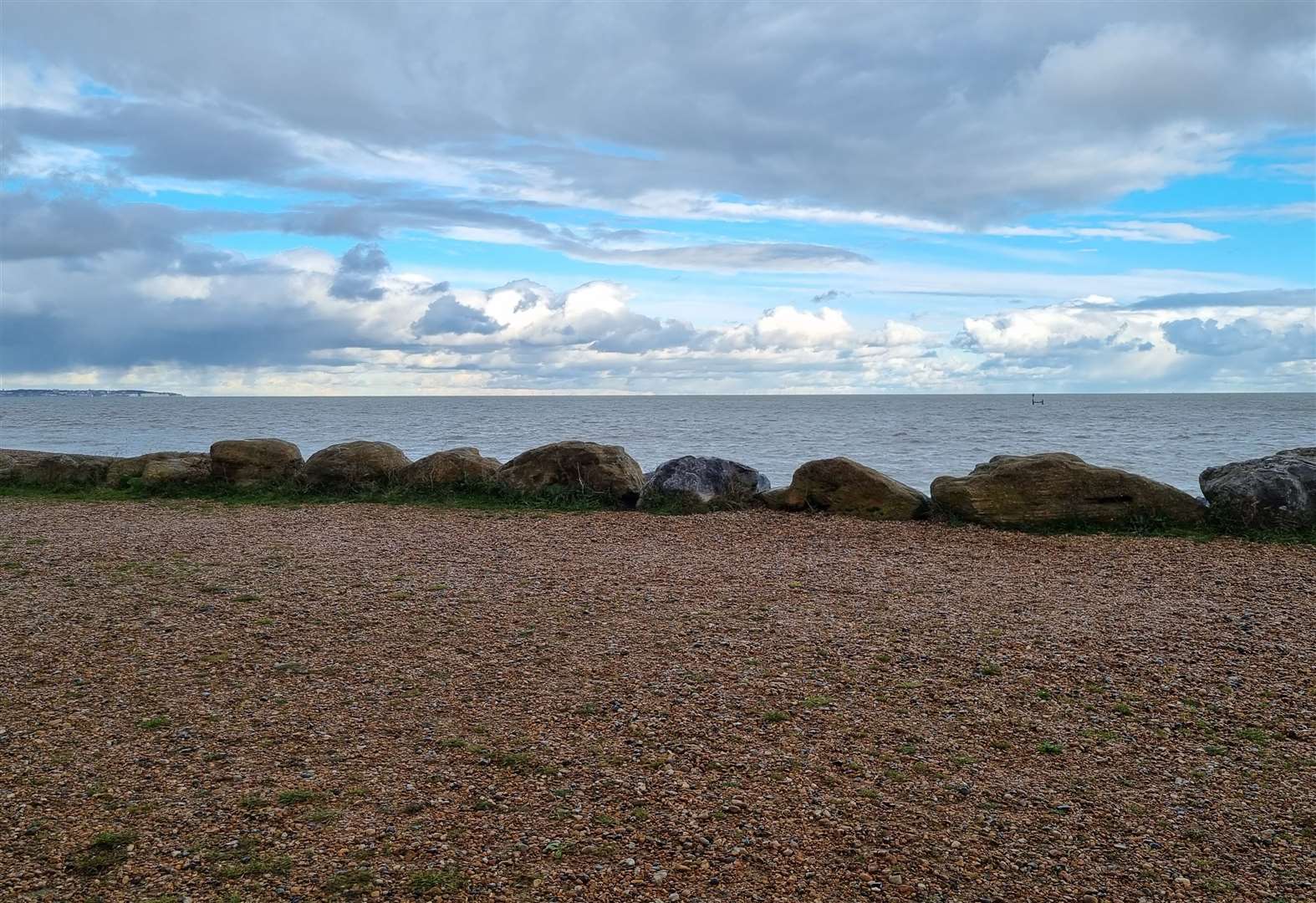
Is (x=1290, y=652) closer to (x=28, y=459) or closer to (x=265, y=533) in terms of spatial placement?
(x=265, y=533)

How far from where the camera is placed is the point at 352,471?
15.0m

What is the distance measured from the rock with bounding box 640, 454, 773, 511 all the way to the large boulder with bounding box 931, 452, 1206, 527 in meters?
3.09

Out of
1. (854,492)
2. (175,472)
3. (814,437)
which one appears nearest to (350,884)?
(854,492)

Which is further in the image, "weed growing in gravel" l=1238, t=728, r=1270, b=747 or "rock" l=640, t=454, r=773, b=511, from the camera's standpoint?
"rock" l=640, t=454, r=773, b=511

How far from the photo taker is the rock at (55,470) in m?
15.6

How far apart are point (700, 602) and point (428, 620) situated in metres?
2.31

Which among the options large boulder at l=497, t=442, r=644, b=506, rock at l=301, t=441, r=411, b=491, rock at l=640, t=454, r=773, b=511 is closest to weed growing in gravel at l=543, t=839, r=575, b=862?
rock at l=640, t=454, r=773, b=511

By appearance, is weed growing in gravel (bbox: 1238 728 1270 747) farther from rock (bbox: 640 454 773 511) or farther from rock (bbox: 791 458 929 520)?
rock (bbox: 640 454 773 511)

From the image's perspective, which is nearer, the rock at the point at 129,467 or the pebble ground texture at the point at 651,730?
the pebble ground texture at the point at 651,730

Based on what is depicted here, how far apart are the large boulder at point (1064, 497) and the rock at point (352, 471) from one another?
8.71 metres

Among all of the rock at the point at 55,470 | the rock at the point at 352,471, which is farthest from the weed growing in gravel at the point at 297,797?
the rock at the point at 55,470

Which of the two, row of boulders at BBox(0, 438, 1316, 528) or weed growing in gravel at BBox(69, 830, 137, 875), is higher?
row of boulders at BBox(0, 438, 1316, 528)

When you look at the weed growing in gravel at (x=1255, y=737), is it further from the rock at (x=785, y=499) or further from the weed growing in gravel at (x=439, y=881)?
the rock at (x=785, y=499)

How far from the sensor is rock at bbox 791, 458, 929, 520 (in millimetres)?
12930
